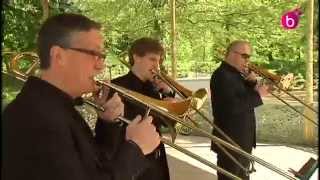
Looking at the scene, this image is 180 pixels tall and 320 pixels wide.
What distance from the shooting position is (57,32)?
5.97 feet

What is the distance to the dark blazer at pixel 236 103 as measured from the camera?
444 cm

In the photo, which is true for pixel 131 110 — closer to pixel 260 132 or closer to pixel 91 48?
pixel 91 48

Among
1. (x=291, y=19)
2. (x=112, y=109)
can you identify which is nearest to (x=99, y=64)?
(x=112, y=109)

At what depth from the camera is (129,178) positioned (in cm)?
181

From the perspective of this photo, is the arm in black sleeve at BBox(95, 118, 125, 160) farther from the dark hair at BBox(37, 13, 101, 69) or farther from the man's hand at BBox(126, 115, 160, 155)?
the dark hair at BBox(37, 13, 101, 69)

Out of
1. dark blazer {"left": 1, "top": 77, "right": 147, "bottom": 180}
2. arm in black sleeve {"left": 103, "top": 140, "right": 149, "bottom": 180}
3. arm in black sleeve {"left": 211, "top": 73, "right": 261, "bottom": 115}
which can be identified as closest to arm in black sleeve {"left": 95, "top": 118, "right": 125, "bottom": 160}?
arm in black sleeve {"left": 103, "top": 140, "right": 149, "bottom": 180}

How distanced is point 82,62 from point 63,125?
22 cm

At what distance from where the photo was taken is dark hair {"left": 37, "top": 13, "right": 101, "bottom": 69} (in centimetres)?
181

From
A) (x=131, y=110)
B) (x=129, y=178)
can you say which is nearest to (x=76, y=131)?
(x=129, y=178)

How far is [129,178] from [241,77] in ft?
9.28

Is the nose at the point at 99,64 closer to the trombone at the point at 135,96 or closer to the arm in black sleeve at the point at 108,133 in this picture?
the arm in black sleeve at the point at 108,133

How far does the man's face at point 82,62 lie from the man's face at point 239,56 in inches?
110

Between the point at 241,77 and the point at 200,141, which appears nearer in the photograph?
the point at 241,77

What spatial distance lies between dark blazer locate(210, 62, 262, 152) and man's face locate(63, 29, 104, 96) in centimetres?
265
